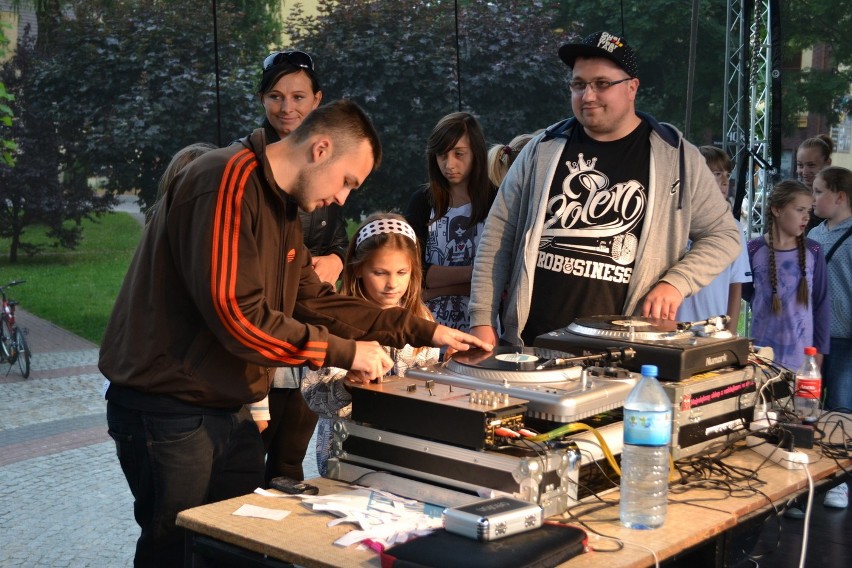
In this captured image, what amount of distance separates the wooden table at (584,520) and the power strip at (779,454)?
7.5 inches

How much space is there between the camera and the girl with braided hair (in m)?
4.77

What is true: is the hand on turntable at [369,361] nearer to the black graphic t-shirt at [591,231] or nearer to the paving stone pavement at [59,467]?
the black graphic t-shirt at [591,231]

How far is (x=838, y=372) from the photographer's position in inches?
198

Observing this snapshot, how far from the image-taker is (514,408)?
198cm

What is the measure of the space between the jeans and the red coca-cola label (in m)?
2.07

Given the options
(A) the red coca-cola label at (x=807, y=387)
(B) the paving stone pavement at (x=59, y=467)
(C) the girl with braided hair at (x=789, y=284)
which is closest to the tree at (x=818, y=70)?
(C) the girl with braided hair at (x=789, y=284)

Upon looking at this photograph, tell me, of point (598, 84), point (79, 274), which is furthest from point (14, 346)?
point (598, 84)

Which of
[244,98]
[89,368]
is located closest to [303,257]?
[244,98]

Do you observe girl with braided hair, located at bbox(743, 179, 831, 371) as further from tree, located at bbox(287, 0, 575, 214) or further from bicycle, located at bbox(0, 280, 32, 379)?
bicycle, located at bbox(0, 280, 32, 379)

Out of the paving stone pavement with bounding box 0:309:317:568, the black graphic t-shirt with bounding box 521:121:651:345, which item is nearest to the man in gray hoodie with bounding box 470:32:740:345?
the black graphic t-shirt with bounding box 521:121:651:345

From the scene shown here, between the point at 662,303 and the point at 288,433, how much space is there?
134cm

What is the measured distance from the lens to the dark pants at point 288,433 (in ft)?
10.9

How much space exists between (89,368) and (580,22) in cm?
534

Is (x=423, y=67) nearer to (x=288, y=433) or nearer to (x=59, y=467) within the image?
(x=59, y=467)
